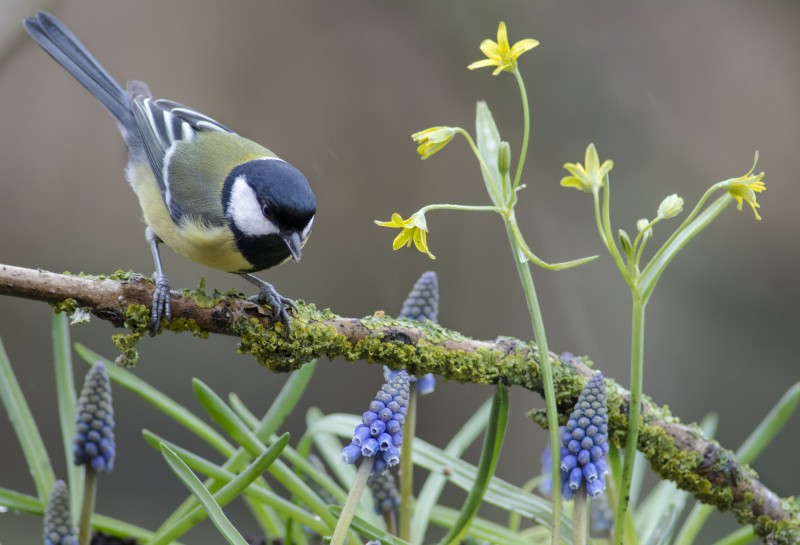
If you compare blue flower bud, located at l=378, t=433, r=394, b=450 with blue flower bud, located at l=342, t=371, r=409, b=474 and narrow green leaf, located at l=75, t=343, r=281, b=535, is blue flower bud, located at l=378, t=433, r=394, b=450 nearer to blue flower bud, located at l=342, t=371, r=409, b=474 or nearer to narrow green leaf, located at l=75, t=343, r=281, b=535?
blue flower bud, located at l=342, t=371, r=409, b=474

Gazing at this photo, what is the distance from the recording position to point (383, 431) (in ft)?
2.81

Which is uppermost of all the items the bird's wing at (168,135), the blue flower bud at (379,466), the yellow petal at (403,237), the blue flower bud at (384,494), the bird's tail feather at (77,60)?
the bird's tail feather at (77,60)

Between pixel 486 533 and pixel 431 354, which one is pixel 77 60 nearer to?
pixel 431 354

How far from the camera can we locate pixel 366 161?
3998 mm

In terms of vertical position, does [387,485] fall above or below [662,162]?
below

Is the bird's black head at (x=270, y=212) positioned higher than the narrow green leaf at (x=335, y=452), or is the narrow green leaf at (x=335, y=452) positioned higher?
the bird's black head at (x=270, y=212)

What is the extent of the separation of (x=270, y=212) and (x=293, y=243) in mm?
61

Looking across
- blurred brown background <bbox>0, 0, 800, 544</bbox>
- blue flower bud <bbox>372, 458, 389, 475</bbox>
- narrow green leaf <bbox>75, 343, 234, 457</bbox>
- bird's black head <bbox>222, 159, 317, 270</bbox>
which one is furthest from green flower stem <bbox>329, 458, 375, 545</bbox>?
blurred brown background <bbox>0, 0, 800, 544</bbox>

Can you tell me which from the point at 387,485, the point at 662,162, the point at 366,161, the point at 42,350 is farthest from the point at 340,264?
the point at 387,485

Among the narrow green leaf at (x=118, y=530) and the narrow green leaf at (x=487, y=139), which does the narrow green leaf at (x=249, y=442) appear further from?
the narrow green leaf at (x=487, y=139)

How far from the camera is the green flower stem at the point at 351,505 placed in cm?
83

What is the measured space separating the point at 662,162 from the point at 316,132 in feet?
5.22

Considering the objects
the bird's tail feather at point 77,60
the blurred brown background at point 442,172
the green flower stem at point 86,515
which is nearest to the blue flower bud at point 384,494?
the green flower stem at point 86,515

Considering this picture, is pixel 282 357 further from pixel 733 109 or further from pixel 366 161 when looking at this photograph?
pixel 733 109
